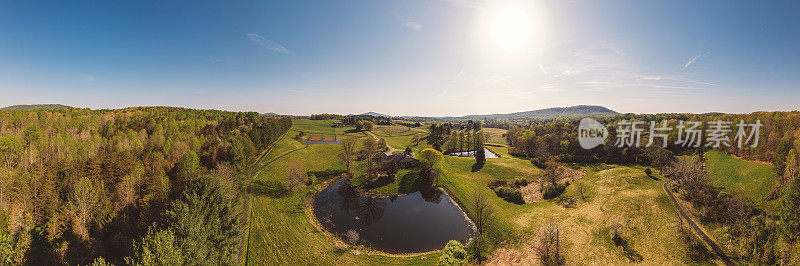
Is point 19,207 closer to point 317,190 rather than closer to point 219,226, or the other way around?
point 219,226

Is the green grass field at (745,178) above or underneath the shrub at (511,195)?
above

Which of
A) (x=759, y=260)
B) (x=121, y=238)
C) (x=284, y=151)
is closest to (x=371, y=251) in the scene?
(x=121, y=238)

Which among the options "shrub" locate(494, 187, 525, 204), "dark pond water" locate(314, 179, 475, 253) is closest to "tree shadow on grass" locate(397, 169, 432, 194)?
"dark pond water" locate(314, 179, 475, 253)

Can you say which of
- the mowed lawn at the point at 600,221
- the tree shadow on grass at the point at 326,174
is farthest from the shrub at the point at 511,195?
the tree shadow on grass at the point at 326,174

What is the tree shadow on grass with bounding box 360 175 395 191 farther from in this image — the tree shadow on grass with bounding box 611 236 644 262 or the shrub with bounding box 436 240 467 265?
the tree shadow on grass with bounding box 611 236 644 262

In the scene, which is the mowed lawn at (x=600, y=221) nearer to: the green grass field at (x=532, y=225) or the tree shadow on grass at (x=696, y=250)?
the green grass field at (x=532, y=225)
